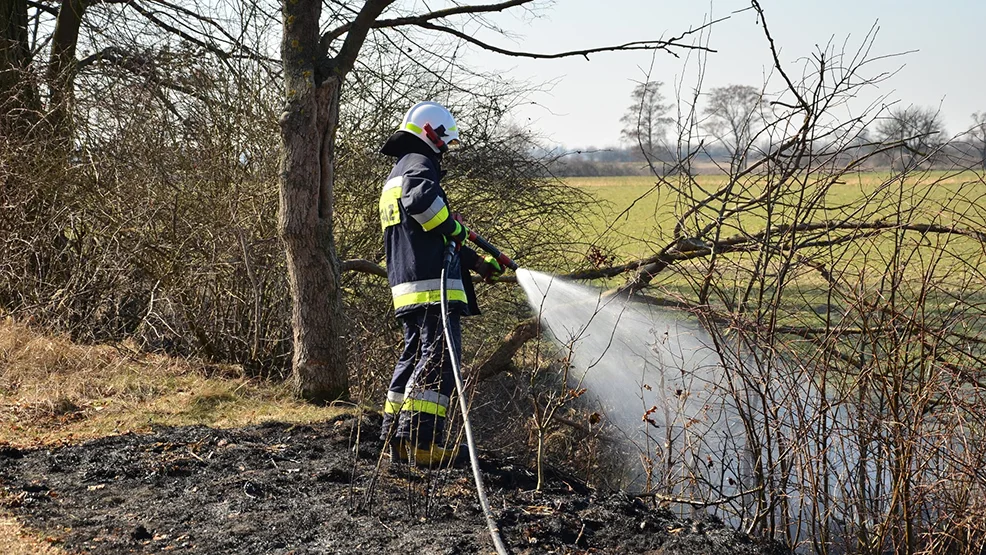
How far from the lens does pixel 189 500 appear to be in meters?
4.39

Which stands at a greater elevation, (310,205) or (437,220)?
(310,205)

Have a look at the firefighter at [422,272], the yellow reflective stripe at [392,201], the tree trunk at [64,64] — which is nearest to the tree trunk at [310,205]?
the firefighter at [422,272]

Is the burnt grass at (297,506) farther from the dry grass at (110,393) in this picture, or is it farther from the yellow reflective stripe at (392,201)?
the yellow reflective stripe at (392,201)

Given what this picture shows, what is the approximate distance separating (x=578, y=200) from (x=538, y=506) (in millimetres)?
5881

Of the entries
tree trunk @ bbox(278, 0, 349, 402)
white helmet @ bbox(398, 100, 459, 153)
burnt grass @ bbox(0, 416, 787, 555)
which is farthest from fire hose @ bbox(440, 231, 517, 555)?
tree trunk @ bbox(278, 0, 349, 402)

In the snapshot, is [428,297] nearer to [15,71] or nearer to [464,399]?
[464,399]

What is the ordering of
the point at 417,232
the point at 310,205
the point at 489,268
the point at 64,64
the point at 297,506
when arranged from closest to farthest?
1. the point at 297,506
2. the point at 417,232
3. the point at 489,268
4. the point at 310,205
5. the point at 64,64

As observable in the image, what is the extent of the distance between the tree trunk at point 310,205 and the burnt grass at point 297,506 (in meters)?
1.10

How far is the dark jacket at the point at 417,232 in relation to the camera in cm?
506

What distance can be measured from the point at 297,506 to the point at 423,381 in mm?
991

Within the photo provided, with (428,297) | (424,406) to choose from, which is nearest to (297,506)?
(424,406)

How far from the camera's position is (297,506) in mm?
4293

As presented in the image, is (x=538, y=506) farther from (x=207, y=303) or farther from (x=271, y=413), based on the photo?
(x=207, y=303)

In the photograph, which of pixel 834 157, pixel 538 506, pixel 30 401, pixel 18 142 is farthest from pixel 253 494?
pixel 18 142
